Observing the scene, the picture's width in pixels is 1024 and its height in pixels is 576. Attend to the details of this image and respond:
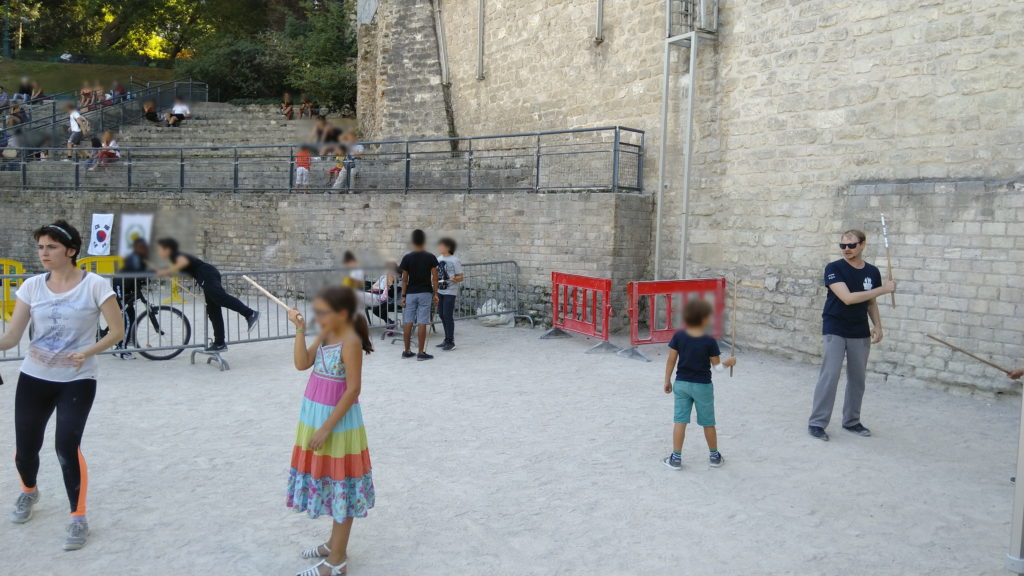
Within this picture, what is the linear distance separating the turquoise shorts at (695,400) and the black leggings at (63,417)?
3.68m

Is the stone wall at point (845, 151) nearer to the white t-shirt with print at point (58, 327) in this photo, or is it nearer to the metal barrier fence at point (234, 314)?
the metal barrier fence at point (234, 314)

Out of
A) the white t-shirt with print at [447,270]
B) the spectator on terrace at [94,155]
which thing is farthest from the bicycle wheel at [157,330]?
the spectator on terrace at [94,155]

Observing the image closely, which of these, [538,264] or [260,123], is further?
[260,123]

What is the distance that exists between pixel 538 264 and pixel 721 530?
25.3 ft

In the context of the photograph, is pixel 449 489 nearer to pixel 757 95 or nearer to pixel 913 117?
pixel 913 117

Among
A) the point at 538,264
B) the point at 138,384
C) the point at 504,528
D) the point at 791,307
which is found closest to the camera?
the point at 504,528

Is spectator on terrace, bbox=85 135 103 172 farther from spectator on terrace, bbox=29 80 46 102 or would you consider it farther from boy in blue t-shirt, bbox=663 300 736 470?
boy in blue t-shirt, bbox=663 300 736 470

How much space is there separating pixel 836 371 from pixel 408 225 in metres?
8.77

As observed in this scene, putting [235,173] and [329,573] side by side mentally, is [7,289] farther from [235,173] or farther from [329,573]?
[329,573]

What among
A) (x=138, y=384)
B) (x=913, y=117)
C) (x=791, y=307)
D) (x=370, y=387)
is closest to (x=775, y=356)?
(x=791, y=307)

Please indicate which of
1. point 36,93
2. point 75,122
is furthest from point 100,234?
point 36,93

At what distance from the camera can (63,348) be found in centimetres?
395

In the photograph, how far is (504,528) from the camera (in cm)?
434

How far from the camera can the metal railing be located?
20344mm
